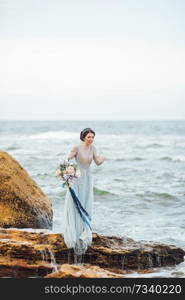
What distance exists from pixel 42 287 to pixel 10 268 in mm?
937

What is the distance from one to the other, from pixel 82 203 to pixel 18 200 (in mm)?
1325

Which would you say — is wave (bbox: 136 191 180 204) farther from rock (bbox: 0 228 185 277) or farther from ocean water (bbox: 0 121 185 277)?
rock (bbox: 0 228 185 277)

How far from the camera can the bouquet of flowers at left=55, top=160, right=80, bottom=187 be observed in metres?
6.92

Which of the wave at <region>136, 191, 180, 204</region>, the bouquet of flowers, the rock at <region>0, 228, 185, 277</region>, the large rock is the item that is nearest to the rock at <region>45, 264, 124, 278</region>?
the rock at <region>0, 228, 185, 277</region>

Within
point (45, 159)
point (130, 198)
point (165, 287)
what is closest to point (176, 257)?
point (165, 287)

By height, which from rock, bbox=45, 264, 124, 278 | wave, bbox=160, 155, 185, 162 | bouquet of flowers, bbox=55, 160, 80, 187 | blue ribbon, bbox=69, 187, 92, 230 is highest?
wave, bbox=160, 155, 185, 162

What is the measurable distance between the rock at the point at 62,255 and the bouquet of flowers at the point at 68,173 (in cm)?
74

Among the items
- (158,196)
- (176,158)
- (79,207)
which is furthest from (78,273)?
(176,158)

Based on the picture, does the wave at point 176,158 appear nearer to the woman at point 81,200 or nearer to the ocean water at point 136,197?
the ocean water at point 136,197

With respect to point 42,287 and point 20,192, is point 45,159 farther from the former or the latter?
point 42,287

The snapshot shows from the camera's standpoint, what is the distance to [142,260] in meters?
7.05

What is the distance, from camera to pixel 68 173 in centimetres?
692

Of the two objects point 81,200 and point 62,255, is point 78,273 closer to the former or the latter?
point 62,255

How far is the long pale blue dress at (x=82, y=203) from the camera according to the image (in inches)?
270
